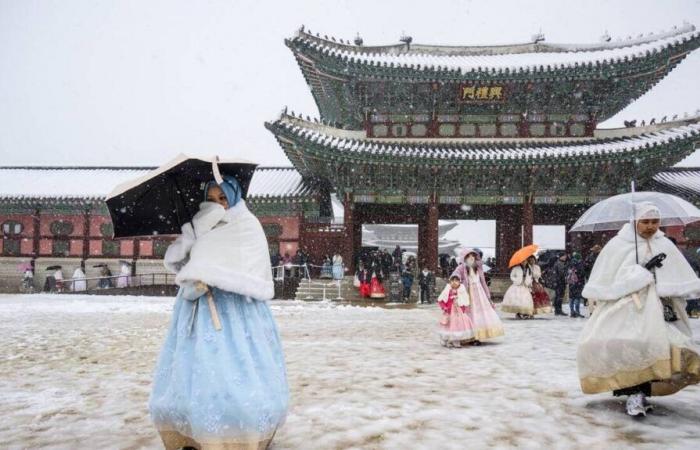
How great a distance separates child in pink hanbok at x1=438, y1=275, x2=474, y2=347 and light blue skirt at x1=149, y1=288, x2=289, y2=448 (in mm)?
5138

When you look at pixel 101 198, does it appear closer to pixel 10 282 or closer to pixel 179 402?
pixel 10 282

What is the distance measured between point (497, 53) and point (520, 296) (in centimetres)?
1240

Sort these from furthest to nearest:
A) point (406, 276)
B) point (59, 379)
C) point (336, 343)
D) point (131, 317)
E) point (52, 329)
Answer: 1. point (406, 276)
2. point (131, 317)
3. point (52, 329)
4. point (336, 343)
5. point (59, 379)

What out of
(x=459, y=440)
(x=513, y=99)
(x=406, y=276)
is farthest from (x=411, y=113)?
(x=459, y=440)

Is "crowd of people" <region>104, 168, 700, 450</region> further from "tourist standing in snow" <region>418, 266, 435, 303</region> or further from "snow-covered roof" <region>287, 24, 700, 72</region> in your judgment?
"snow-covered roof" <region>287, 24, 700, 72</region>

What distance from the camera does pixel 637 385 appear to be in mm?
4102

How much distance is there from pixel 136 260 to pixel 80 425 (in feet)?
64.9

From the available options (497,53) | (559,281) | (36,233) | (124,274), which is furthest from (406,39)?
(36,233)

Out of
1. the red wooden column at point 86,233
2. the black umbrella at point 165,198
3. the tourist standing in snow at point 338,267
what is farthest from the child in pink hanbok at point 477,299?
the red wooden column at point 86,233

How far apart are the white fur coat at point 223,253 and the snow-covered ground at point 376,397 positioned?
112 cm

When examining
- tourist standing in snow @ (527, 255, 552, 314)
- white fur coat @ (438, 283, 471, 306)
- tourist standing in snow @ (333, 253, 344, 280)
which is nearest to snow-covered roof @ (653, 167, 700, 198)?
tourist standing in snow @ (527, 255, 552, 314)

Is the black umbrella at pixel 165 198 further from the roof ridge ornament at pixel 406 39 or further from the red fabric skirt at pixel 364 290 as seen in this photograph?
the roof ridge ornament at pixel 406 39

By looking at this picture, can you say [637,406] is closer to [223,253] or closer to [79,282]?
[223,253]

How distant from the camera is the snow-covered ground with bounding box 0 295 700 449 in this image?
143 inches
